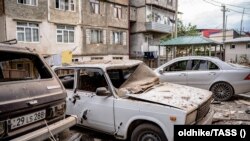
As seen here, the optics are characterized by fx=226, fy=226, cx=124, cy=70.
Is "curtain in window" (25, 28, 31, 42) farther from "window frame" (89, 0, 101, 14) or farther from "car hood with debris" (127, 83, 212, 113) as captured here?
"car hood with debris" (127, 83, 212, 113)

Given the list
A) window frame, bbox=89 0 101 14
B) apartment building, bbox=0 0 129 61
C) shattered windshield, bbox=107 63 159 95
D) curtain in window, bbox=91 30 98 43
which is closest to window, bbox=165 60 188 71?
shattered windshield, bbox=107 63 159 95

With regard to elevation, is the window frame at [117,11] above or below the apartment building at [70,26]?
Result: above

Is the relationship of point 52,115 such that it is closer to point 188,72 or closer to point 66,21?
point 188,72

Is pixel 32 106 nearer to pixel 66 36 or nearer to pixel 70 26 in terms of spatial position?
pixel 66 36

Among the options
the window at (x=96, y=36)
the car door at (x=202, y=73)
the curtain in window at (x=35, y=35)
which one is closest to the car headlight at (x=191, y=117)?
the car door at (x=202, y=73)

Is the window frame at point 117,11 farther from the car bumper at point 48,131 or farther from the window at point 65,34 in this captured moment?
the car bumper at point 48,131

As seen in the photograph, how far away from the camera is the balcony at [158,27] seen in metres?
30.9

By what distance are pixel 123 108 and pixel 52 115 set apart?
1433mm

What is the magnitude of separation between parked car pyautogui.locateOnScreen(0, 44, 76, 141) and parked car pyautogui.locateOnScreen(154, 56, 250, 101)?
6015 mm

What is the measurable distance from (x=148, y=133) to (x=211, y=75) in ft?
17.2

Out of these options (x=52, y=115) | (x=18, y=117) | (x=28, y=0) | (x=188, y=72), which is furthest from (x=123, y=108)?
(x=28, y=0)

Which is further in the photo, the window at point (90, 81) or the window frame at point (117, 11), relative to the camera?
the window frame at point (117, 11)

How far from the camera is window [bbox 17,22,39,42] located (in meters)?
18.8

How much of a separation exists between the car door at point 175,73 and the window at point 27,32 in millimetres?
14318
